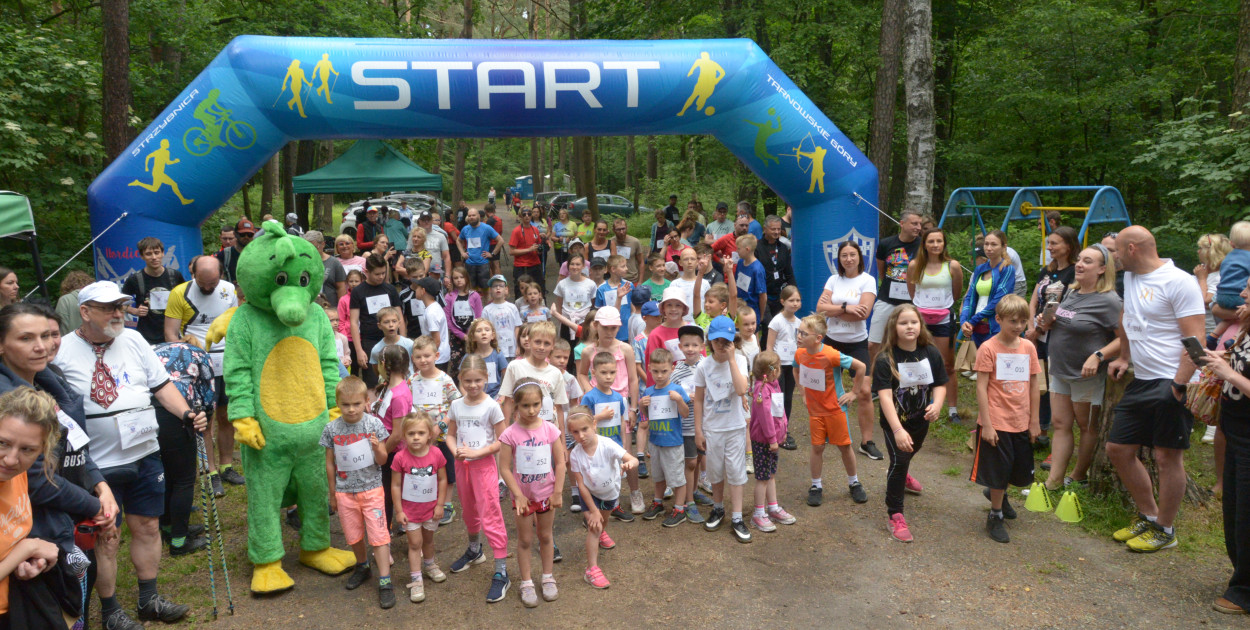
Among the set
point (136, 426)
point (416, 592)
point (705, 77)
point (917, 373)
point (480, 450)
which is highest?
point (705, 77)

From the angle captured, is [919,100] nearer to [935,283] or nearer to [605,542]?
[935,283]

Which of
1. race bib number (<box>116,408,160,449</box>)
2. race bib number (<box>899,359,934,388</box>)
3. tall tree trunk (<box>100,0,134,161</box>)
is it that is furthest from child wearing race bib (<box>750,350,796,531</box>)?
tall tree trunk (<box>100,0,134,161</box>)

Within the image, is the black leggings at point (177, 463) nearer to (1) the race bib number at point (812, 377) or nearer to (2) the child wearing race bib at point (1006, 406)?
(1) the race bib number at point (812, 377)

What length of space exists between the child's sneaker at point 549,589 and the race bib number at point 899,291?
4542mm

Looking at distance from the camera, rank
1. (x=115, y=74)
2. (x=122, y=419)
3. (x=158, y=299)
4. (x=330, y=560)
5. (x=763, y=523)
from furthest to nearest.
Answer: (x=115, y=74)
(x=158, y=299)
(x=763, y=523)
(x=330, y=560)
(x=122, y=419)

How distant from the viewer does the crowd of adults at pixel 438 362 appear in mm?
3174

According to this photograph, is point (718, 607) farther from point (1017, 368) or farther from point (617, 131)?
point (617, 131)

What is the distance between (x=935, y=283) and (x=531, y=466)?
14.2ft

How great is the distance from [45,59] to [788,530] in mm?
11206

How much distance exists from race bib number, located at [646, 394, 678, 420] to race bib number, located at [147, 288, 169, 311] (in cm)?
410

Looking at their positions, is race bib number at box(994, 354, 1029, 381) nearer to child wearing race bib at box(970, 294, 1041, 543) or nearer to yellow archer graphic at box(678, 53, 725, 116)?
child wearing race bib at box(970, 294, 1041, 543)

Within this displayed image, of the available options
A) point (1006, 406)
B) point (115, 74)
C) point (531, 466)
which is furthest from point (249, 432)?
point (115, 74)

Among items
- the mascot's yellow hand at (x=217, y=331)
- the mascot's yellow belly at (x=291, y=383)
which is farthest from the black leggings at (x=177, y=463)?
the mascot's yellow hand at (x=217, y=331)

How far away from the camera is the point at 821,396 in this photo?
580cm
